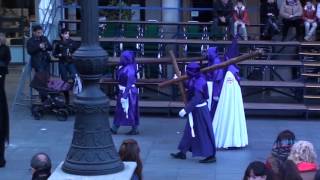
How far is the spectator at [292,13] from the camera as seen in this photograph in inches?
760

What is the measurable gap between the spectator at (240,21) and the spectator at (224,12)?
15 cm

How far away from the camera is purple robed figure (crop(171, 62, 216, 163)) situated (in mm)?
12406

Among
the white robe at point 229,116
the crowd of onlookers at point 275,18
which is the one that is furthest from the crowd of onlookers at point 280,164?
the crowd of onlookers at point 275,18

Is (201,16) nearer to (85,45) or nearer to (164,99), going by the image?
(164,99)

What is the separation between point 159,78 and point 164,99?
0.90 meters

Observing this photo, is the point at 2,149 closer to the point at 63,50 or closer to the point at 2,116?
the point at 2,116

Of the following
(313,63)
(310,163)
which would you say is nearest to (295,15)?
(313,63)

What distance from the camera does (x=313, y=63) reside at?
59.9ft

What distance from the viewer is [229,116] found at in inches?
541

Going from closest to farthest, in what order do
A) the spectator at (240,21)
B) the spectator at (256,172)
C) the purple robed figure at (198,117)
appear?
the spectator at (256,172), the purple robed figure at (198,117), the spectator at (240,21)

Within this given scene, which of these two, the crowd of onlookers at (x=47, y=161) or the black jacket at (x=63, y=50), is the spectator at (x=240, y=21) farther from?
the crowd of onlookers at (x=47, y=161)

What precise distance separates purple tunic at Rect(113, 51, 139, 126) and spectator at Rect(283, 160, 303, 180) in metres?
7.58

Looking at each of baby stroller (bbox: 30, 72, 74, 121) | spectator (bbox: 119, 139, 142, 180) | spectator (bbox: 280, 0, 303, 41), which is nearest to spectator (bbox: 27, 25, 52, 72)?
baby stroller (bbox: 30, 72, 74, 121)

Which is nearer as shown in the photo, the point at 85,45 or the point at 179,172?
the point at 85,45
